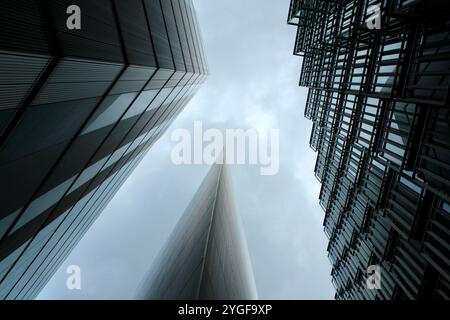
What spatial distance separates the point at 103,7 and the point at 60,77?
3.95 metres

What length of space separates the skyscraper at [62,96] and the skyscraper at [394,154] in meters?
14.9

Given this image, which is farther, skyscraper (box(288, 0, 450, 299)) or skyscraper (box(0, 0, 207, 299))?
skyscraper (box(288, 0, 450, 299))

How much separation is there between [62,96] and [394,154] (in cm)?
2004

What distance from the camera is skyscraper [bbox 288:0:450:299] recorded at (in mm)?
15289

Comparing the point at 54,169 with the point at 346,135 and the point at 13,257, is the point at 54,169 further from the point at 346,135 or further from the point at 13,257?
the point at 346,135

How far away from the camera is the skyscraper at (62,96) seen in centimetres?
689

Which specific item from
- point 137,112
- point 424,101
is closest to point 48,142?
point 137,112

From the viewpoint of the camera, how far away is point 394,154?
19.6m

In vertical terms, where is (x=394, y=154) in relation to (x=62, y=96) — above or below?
below

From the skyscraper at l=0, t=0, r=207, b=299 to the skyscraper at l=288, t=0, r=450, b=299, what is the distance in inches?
587

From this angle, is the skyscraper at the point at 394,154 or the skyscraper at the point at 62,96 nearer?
the skyscraper at the point at 62,96

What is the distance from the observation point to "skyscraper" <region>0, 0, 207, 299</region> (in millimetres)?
6891

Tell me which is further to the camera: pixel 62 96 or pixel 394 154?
pixel 394 154
